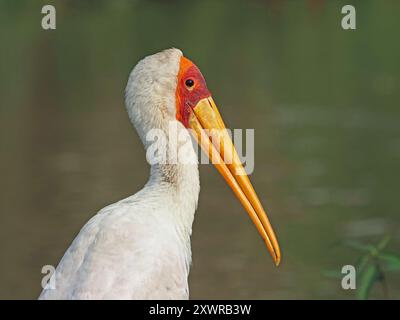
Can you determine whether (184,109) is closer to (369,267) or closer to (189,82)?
(189,82)

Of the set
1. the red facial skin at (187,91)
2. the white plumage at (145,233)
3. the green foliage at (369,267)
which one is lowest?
the green foliage at (369,267)

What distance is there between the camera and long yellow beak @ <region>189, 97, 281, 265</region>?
604cm

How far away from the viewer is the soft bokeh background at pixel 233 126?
48.0 feet

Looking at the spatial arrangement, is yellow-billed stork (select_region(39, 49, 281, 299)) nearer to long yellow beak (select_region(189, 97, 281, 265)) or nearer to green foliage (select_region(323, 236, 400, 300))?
long yellow beak (select_region(189, 97, 281, 265))

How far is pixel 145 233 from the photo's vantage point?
528cm

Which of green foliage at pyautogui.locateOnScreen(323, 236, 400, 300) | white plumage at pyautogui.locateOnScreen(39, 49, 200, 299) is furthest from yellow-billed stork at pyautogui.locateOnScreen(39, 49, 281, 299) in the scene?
green foliage at pyautogui.locateOnScreen(323, 236, 400, 300)

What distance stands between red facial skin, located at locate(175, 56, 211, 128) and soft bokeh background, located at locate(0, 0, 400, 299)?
274 inches

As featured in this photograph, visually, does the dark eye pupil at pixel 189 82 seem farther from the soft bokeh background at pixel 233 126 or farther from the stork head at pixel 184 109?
the soft bokeh background at pixel 233 126

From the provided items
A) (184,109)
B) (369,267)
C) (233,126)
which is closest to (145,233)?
(184,109)

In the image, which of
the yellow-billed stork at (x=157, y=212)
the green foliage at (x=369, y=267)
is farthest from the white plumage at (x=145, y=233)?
the green foliage at (x=369, y=267)

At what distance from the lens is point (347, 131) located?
20.5m

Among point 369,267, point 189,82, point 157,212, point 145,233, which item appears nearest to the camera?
point 145,233

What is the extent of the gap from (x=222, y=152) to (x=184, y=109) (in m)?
0.34

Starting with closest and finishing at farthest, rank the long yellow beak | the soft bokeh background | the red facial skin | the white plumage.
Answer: the white plumage < the red facial skin < the long yellow beak < the soft bokeh background
